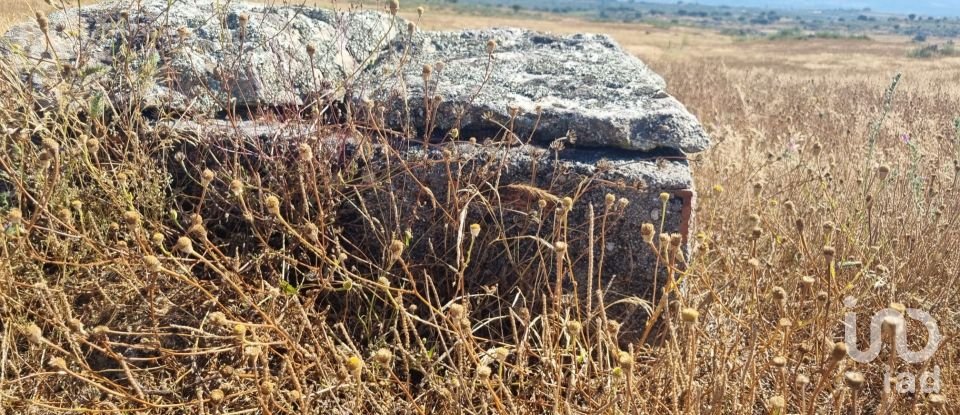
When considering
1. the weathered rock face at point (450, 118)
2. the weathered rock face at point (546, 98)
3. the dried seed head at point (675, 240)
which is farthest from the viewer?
the weathered rock face at point (546, 98)

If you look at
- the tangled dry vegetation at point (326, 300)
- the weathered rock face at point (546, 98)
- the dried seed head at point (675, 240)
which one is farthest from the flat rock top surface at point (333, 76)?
the dried seed head at point (675, 240)

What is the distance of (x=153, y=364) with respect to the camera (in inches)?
71.6

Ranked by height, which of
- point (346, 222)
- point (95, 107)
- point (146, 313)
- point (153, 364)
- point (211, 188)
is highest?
point (95, 107)

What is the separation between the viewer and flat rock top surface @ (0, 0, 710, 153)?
2109 mm

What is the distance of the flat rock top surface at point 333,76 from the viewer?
211cm

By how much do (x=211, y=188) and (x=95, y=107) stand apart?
38cm

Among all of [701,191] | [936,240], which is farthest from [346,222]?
[936,240]

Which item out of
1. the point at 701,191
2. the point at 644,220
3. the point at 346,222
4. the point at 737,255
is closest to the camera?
the point at 644,220

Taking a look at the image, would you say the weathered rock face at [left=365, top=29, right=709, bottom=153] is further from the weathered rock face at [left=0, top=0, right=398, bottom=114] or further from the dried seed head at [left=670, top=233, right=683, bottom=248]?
the dried seed head at [left=670, top=233, right=683, bottom=248]

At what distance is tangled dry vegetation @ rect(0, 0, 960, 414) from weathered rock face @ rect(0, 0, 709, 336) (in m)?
0.06

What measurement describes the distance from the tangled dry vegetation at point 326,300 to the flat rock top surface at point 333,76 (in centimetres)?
20

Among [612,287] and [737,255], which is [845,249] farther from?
[612,287]

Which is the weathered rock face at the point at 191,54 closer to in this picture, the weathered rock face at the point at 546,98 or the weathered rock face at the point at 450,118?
the weathered rock face at the point at 450,118

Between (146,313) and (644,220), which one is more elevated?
(644,220)
